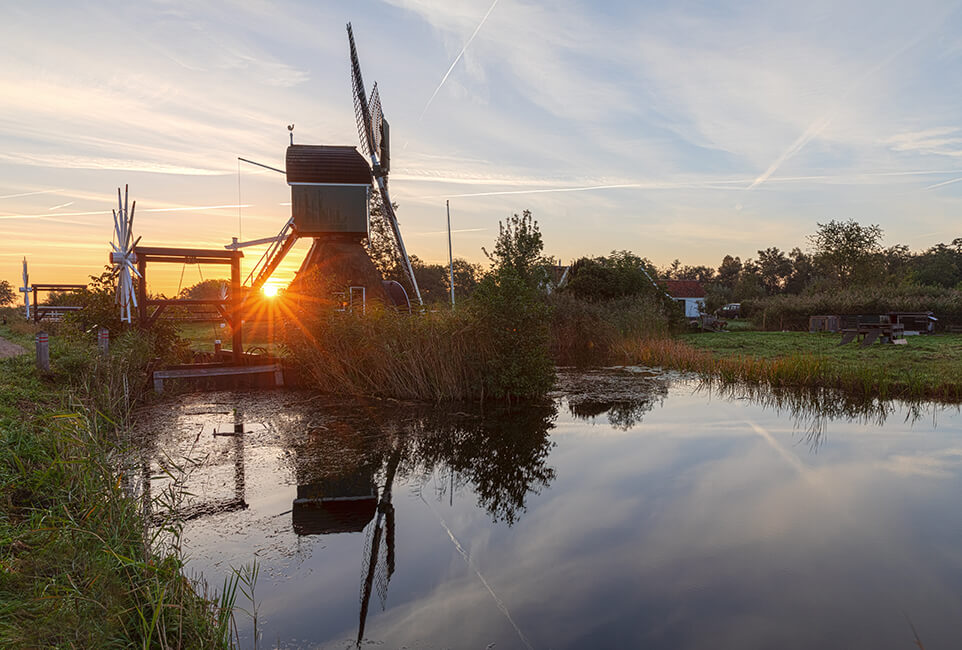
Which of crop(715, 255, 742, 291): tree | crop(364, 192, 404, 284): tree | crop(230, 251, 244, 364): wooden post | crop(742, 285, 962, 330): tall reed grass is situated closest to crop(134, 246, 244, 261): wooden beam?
crop(230, 251, 244, 364): wooden post

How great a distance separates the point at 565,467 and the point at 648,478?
1.13 meters

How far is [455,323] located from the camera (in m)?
12.5

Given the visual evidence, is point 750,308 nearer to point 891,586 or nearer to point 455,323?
point 455,323

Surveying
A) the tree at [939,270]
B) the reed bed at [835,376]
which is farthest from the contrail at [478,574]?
the tree at [939,270]

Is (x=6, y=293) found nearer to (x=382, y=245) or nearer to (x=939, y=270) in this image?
(x=382, y=245)

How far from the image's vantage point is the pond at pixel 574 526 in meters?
4.13

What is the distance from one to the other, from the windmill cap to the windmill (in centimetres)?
553

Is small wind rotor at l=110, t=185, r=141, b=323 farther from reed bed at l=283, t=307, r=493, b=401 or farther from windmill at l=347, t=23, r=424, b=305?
windmill at l=347, t=23, r=424, b=305

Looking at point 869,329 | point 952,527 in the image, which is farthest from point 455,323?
point 869,329

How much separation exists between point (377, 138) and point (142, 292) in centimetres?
1987

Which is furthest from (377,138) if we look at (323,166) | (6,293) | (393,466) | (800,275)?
(6,293)

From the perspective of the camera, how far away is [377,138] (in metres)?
30.4

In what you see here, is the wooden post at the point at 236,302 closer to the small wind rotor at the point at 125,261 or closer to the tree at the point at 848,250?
the small wind rotor at the point at 125,261

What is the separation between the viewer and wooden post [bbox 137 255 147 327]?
12.8 metres
